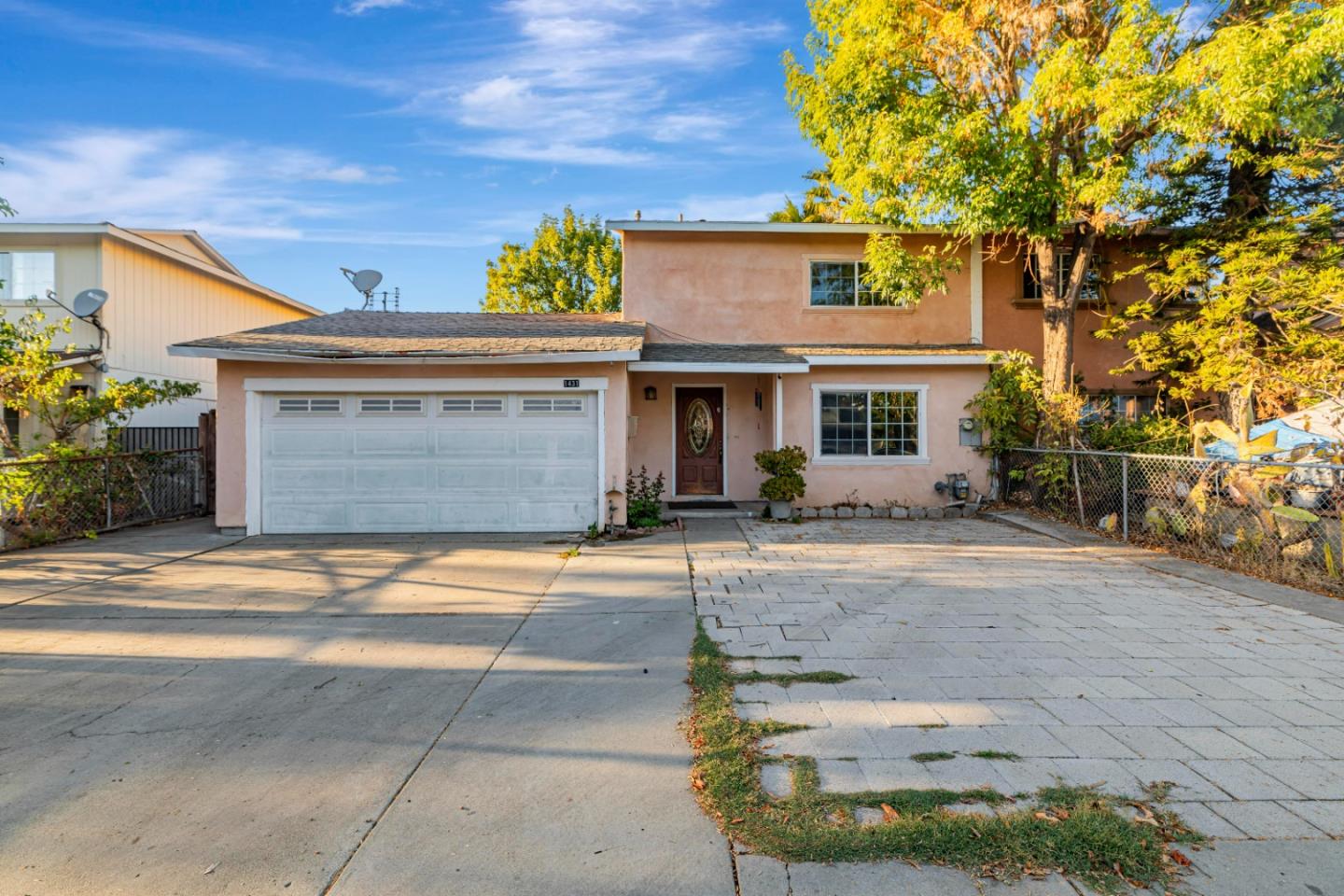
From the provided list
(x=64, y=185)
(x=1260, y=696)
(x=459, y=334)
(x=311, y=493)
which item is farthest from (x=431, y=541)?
(x=64, y=185)

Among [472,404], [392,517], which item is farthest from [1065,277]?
[392,517]

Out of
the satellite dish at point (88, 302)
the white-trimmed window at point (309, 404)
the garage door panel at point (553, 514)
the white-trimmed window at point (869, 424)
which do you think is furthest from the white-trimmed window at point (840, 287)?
the satellite dish at point (88, 302)

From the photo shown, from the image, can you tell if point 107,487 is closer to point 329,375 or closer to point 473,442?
point 329,375

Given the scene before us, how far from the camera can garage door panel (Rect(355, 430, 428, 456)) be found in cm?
1015

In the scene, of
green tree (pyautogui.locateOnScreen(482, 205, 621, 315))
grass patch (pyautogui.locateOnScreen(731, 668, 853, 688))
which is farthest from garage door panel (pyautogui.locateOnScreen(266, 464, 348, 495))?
green tree (pyautogui.locateOnScreen(482, 205, 621, 315))

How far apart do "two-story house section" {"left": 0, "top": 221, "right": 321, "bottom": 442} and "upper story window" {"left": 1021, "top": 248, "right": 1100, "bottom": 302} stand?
1764cm

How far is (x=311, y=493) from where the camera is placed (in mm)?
10156

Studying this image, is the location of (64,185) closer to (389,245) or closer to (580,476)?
(389,245)

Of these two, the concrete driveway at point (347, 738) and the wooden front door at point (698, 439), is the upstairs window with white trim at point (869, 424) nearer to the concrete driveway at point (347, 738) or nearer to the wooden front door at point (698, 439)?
the wooden front door at point (698, 439)

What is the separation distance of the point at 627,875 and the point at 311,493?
9281mm

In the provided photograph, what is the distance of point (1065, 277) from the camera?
1339cm

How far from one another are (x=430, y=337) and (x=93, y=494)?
5.38 m

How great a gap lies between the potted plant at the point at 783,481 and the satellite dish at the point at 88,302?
1207 centimetres

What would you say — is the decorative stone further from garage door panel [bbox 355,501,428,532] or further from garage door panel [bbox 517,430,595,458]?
garage door panel [bbox 355,501,428,532]
